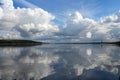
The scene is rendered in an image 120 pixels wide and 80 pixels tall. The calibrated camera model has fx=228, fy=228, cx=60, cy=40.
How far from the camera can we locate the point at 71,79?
28.4 meters

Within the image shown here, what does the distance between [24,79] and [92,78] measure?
8.68m

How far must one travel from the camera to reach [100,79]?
28797mm

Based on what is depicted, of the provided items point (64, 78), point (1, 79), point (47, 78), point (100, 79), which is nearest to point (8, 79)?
point (1, 79)

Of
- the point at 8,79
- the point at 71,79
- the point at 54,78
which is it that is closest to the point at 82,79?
the point at 71,79

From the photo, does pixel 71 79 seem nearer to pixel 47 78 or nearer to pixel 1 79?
pixel 47 78

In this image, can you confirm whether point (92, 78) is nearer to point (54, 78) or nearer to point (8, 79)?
point (54, 78)

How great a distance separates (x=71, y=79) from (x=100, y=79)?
370cm

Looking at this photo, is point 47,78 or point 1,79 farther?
point 47,78

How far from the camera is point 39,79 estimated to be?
28906 millimetres

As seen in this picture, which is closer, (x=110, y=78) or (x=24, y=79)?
(x=24, y=79)

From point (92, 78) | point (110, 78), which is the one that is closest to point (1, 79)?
point (92, 78)

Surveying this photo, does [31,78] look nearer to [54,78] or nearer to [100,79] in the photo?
[54,78]

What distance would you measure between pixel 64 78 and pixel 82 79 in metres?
2.35

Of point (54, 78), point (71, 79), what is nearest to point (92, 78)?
point (71, 79)
